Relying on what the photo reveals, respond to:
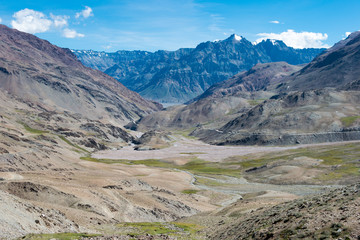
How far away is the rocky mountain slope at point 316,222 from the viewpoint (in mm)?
23828

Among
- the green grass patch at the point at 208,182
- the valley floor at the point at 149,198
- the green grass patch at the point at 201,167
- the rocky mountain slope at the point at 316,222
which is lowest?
the green grass patch at the point at 201,167

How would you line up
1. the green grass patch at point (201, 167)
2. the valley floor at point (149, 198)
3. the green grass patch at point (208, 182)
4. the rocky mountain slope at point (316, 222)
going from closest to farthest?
the rocky mountain slope at point (316, 222) → the valley floor at point (149, 198) → the green grass patch at point (208, 182) → the green grass patch at point (201, 167)

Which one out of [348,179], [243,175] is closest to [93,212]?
[348,179]

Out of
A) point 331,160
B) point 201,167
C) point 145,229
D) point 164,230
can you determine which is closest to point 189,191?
point 164,230

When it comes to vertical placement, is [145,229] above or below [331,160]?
above

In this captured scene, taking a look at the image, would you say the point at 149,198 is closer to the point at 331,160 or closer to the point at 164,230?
the point at 164,230

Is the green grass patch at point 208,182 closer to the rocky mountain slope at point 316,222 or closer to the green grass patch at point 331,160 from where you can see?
the green grass patch at point 331,160

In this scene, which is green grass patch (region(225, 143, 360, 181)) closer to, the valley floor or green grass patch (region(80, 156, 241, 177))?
the valley floor

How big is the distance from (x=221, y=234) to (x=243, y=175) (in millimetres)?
92053

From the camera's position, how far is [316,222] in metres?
26.4

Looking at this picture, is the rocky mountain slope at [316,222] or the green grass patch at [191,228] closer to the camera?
the rocky mountain slope at [316,222]

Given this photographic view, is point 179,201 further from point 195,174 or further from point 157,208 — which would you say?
point 195,174

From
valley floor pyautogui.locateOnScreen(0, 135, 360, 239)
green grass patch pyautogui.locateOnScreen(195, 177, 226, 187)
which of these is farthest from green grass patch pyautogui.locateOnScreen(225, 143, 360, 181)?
green grass patch pyautogui.locateOnScreen(195, 177, 226, 187)

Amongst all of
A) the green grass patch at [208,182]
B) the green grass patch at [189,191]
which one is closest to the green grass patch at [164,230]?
the green grass patch at [189,191]
